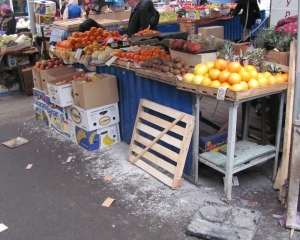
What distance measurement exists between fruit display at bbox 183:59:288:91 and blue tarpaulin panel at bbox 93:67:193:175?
283 millimetres

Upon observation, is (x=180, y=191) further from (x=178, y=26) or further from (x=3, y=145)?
(x=178, y=26)

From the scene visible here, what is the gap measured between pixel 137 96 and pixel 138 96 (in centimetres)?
2

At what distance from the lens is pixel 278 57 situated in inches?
151

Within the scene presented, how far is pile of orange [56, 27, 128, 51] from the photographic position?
623 cm

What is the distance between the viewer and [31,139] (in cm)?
572

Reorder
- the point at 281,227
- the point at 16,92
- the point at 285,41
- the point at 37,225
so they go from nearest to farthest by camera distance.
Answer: the point at 281,227 < the point at 37,225 < the point at 285,41 < the point at 16,92

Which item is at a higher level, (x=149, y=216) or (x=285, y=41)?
(x=285, y=41)

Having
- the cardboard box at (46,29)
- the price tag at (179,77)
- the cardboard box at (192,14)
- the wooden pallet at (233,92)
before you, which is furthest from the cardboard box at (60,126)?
the cardboard box at (192,14)

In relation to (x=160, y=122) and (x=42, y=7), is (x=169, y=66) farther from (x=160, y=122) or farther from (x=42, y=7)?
(x=42, y=7)

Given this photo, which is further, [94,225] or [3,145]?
[3,145]

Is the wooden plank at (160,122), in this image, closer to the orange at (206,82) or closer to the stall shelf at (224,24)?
the orange at (206,82)

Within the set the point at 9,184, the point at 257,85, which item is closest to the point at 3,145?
the point at 9,184

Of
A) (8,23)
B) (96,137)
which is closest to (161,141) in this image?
(96,137)

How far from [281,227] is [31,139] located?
159 inches
